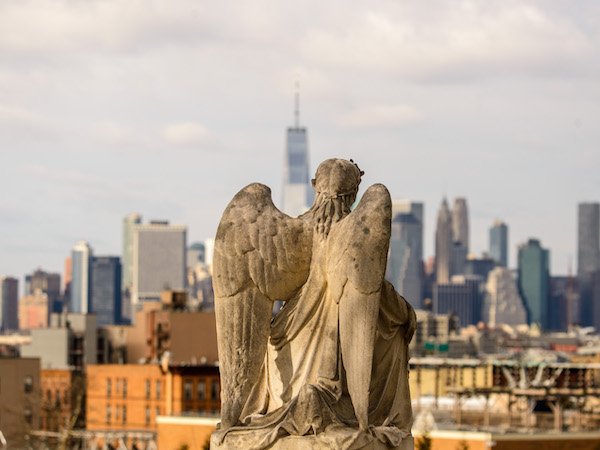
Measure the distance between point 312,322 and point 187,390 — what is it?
372ft

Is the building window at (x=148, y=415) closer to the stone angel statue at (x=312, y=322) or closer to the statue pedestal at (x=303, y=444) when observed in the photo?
the stone angel statue at (x=312, y=322)

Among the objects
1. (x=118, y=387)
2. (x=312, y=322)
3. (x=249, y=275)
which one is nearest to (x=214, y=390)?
(x=118, y=387)

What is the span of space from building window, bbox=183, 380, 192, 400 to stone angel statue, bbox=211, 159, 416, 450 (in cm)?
11243

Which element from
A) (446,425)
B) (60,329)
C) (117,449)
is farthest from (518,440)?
(60,329)

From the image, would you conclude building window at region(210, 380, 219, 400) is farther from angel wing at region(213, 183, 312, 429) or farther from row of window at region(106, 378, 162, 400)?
angel wing at region(213, 183, 312, 429)

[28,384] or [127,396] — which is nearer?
[127,396]

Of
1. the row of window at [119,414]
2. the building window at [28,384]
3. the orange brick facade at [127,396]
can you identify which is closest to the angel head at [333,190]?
the orange brick facade at [127,396]

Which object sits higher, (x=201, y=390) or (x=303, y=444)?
(x=303, y=444)

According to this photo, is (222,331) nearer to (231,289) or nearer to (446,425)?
(231,289)

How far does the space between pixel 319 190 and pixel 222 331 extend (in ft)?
4.85

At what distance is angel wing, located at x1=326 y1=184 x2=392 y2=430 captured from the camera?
1942 cm

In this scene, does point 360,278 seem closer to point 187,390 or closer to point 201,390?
point 201,390

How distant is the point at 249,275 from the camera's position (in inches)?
776

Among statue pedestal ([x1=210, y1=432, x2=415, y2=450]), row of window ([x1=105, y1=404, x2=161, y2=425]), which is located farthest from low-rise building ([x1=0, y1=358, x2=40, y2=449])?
statue pedestal ([x1=210, y1=432, x2=415, y2=450])
